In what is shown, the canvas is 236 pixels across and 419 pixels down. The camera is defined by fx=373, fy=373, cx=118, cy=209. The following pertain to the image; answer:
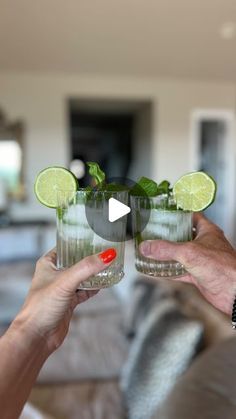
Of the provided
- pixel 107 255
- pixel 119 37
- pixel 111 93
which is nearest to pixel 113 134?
pixel 111 93

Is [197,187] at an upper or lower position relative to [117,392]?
upper

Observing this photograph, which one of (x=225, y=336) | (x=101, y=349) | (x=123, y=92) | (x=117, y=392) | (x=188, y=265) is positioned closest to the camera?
(x=188, y=265)

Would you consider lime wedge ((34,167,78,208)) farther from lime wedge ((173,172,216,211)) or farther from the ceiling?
the ceiling

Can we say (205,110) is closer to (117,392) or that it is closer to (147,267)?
(117,392)

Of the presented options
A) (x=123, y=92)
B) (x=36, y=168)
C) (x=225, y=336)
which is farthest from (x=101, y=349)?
(x=123, y=92)
